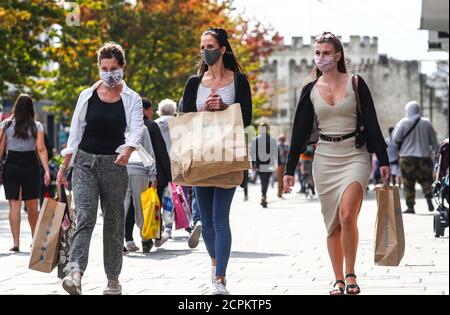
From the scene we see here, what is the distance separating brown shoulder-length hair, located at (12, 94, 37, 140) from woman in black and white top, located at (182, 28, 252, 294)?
481 cm

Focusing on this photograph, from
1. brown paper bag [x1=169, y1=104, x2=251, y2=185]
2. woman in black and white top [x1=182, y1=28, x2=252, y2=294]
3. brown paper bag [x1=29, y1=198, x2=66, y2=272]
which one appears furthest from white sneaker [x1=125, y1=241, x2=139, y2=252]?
brown paper bag [x1=169, y1=104, x2=251, y2=185]

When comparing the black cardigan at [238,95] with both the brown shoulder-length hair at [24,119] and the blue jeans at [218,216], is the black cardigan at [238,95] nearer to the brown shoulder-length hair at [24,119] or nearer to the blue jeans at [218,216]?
the blue jeans at [218,216]

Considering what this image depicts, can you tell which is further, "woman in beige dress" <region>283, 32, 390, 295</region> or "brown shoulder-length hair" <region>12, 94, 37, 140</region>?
→ "brown shoulder-length hair" <region>12, 94, 37, 140</region>

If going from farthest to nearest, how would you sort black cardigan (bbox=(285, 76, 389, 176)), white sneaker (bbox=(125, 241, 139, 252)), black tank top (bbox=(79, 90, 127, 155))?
1. white sneaker (bbox=(125, 241, 139, 252))
2. black tank top (bbox=(79, 90, 127, 155))
3. black cardigan (bbox=(285, 76, 389, 176))

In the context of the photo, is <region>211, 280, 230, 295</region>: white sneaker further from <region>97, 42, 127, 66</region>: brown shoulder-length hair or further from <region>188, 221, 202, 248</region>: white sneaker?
<region>188, 221, 202, 248</region>: white sneaker

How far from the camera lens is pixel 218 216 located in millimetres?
8555

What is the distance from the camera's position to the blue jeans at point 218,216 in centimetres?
852

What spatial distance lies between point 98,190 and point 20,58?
2239 centimetres

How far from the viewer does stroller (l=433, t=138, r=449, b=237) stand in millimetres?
14172

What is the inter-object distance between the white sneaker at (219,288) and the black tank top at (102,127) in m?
1.10

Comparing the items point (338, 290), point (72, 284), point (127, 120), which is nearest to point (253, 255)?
point (338, 290)

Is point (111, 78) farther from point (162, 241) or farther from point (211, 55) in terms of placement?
point (162, 241)

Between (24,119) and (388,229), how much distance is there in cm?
587

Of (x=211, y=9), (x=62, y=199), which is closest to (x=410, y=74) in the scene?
(x=211, y=9)
